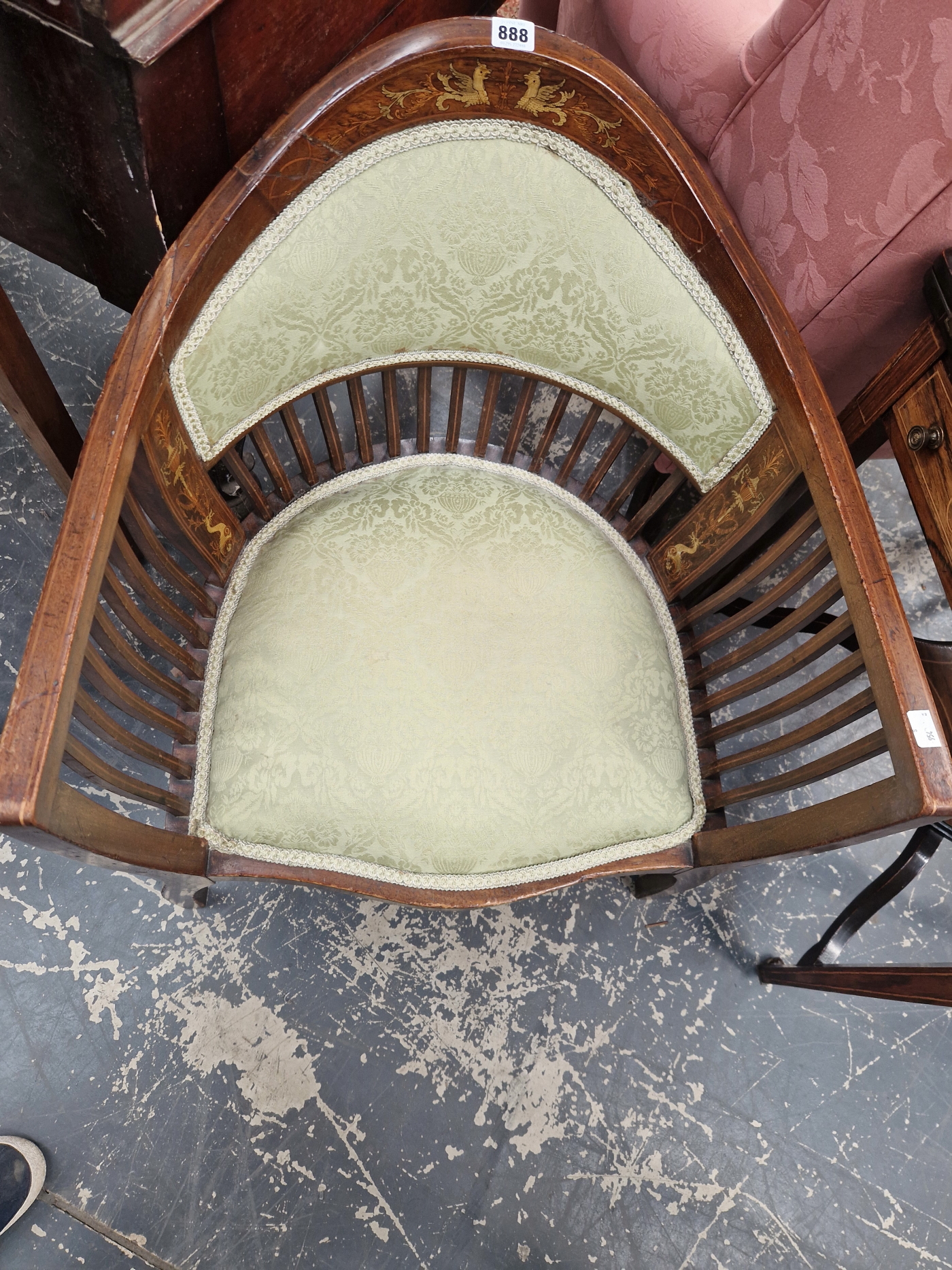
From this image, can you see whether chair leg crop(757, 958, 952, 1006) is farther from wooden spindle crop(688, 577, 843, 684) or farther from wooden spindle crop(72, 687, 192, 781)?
wooden spindle crop(72, 687, 192, 781)

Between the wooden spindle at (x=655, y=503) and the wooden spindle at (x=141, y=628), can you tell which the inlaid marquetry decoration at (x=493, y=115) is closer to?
the wooden spindle at (x=655, y=503)

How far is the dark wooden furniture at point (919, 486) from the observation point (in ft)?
3.08

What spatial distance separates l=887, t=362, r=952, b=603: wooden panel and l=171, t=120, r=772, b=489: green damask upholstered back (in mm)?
272

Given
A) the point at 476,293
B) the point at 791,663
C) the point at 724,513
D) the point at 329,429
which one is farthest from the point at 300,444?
the point at 791,663

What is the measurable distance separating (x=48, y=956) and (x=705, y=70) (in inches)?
60.7

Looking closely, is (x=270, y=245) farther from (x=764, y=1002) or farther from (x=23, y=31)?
(x=764, y=1002)

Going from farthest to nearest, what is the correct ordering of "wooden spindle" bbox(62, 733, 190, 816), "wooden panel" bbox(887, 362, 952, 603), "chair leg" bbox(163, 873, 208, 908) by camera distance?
1. "wooden panel" bbox(887, 362, 952, 603)
2. "chair leg" bbox(163, 873, 208, 908)
3. "wooden spindle" bbox(62, 733, 190, 816)

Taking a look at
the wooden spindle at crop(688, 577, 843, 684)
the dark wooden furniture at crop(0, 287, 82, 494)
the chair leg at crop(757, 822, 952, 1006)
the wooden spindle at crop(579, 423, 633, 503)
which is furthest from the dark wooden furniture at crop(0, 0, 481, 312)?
the chair leg at crop(757, 822, 952, 1006)

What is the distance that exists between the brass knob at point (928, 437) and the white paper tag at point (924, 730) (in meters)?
0.46

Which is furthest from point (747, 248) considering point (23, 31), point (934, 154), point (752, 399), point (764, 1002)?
point (764, 1002)

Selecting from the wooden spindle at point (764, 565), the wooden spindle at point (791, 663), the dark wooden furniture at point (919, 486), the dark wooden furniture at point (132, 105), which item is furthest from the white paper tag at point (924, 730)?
the dark wooden furniture at point (132, 105)

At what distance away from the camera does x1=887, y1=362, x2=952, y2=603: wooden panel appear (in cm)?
95

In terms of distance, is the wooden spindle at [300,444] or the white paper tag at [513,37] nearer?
the white paper tag at [513,37]

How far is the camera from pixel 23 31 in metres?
0.79
